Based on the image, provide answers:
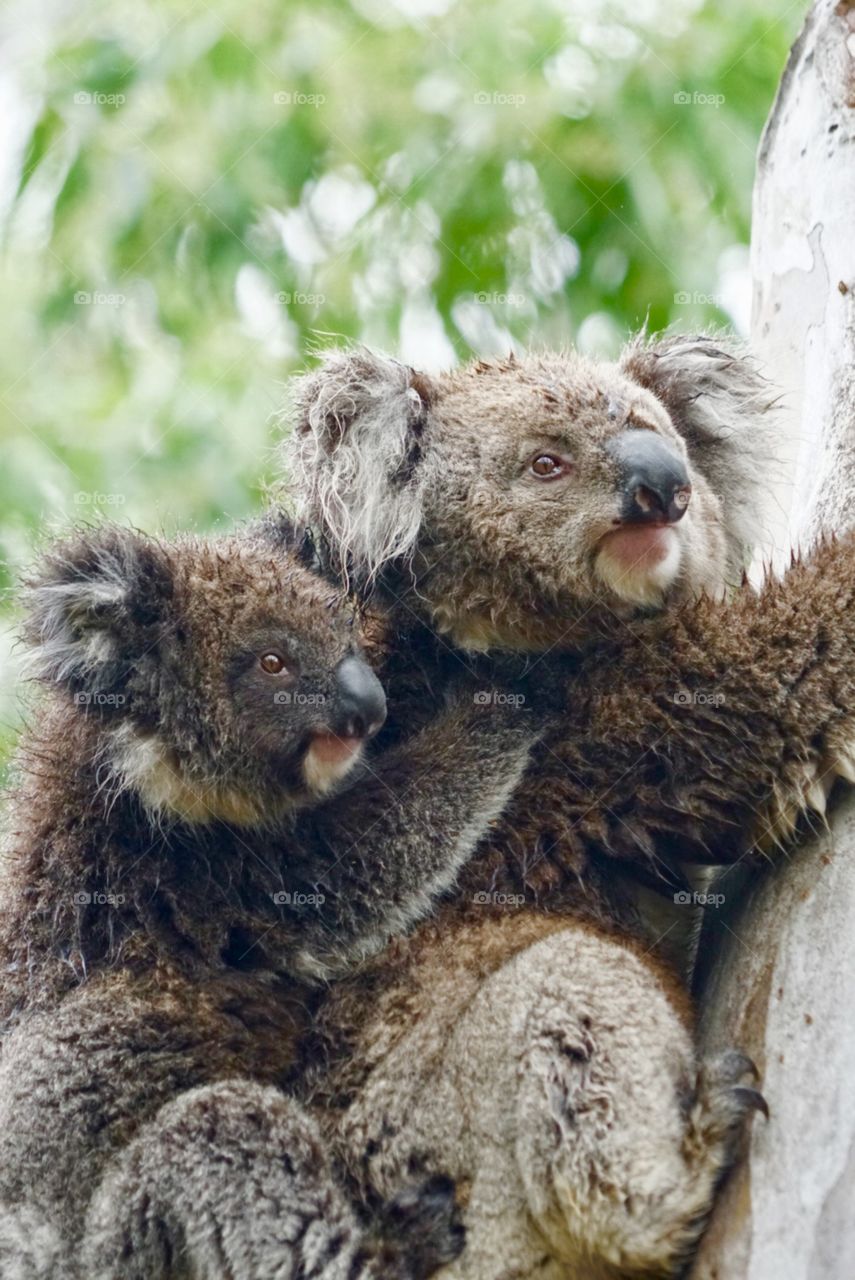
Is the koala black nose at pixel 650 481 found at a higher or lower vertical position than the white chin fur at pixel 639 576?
higher

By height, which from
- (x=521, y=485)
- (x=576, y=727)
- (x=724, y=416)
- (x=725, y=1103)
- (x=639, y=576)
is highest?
(x=724, y=416)

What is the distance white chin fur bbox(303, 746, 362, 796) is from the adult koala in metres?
0.50

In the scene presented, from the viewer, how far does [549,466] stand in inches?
194

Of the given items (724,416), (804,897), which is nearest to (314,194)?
(724,416)

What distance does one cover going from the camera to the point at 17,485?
802cm

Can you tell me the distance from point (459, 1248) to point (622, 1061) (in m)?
0.71

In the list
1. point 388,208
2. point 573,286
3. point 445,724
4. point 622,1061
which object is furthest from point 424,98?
point 622,1061

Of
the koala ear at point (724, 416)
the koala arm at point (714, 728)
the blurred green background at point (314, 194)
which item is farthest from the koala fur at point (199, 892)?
the blurred green background at point (314, 194)

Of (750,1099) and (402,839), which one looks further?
(402,839)

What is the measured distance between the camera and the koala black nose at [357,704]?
4543 millimetres

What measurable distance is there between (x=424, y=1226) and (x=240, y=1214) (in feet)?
1.69

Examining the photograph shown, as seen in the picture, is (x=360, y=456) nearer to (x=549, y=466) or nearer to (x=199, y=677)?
(x=549, y=466)

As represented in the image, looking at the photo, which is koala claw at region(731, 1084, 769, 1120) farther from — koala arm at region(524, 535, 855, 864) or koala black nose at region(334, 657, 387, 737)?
koala black nose at region(334, 657, 387, 737)

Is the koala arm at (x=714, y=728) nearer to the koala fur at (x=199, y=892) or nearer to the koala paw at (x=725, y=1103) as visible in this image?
the koala fur at (x=199, y=892)
